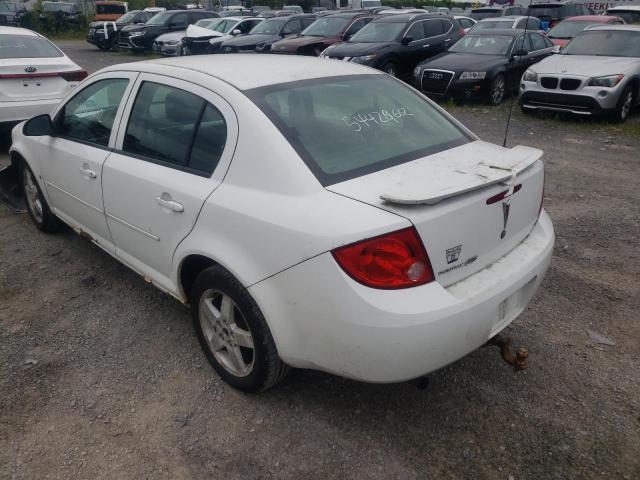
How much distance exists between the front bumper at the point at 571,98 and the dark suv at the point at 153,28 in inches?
627

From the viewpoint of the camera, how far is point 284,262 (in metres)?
2.25

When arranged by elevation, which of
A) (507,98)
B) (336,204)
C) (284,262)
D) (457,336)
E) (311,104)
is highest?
(311,104)

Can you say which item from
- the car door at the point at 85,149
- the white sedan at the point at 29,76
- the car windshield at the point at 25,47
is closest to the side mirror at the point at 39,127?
the car door at the point at 85,149

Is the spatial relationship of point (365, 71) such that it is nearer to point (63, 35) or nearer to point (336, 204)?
point (336, 204)

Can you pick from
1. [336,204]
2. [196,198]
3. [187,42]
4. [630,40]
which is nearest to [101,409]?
[196,198]

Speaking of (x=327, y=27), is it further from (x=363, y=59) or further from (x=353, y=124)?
(x=353, y=124)

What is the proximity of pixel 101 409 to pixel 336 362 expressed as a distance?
1339mm

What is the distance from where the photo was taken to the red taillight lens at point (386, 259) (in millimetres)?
2107

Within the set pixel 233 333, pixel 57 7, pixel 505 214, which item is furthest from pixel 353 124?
pixel 57 7

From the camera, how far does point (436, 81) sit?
34.7 ft

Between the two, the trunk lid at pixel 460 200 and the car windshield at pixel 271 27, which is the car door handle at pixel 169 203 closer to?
the trunk lid at pixel 460 200

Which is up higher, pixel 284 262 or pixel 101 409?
pixel 284 262

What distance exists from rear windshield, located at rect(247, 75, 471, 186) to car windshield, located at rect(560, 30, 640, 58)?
7829 millimetres

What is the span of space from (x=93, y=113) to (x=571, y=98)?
25.4ft
